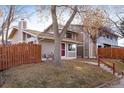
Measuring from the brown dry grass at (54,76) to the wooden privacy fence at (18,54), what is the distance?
208 mm

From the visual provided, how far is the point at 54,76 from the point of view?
698 cm

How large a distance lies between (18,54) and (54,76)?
1.26 m

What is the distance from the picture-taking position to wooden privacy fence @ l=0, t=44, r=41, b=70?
7.53 meters

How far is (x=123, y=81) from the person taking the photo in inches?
290

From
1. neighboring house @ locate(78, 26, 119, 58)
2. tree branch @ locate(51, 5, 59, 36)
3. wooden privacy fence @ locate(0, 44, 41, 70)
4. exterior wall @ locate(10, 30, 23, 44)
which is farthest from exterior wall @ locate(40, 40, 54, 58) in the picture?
neighboring house @ locate(78, 26, 119, 58)

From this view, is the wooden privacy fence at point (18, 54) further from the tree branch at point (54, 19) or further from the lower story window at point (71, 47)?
the lower story window at point (71, 47)

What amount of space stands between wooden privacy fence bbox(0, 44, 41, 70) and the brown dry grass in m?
0.21

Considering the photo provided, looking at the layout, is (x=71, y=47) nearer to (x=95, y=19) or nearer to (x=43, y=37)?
(x=43, y=37)

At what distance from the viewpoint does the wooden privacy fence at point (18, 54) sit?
A: 7531 millimetres

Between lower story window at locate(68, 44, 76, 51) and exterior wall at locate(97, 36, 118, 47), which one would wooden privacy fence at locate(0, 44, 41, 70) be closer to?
exterior wall at locate(97, 36, 118, 47)

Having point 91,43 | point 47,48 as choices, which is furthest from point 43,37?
point 91,43

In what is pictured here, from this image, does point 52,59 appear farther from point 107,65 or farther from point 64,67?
point 107,65

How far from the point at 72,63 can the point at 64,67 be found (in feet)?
1.05

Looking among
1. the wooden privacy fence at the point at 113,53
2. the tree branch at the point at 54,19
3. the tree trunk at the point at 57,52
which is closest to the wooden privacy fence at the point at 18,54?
the tree trunk at the point at 57,52
